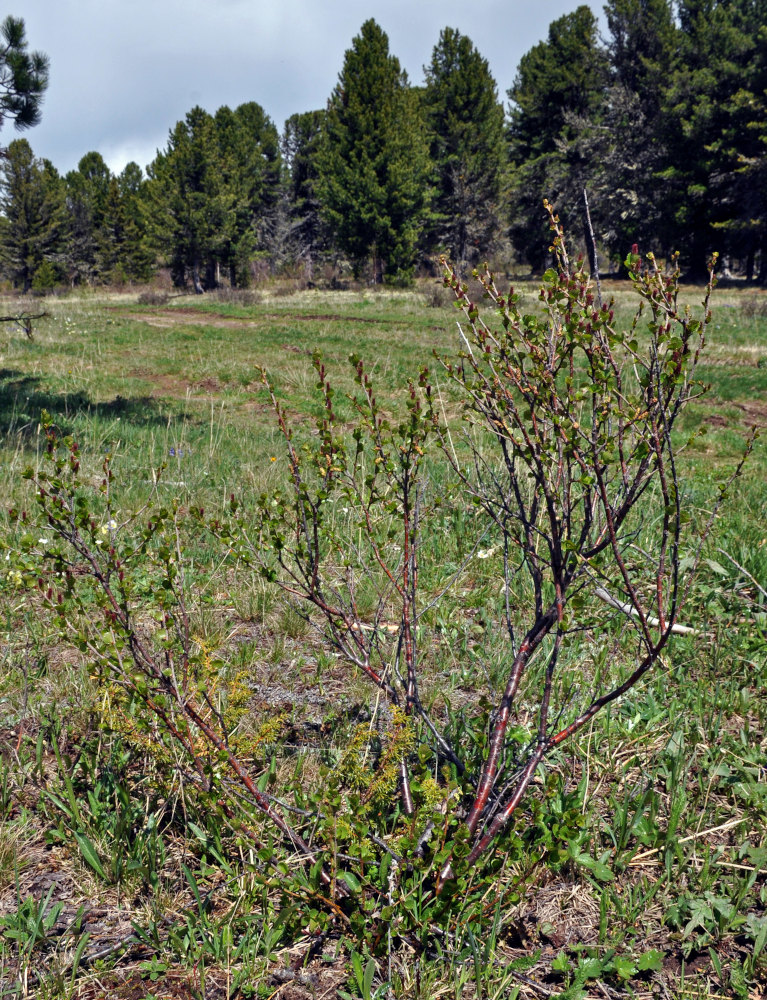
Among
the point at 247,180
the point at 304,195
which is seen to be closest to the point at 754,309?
the point at 247,180

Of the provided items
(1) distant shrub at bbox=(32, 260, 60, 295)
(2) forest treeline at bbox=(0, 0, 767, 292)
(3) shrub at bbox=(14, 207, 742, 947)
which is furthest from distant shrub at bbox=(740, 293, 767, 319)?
(1) distant shrub at bbox=(32, 260, 60, 295)

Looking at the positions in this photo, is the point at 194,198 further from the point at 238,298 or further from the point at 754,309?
the point at 754,309

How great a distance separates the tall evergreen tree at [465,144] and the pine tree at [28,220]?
2704cm

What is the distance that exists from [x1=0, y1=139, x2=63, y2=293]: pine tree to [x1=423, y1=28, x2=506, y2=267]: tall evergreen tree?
27043 millimetres

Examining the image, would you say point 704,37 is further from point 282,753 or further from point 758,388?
point 282,753

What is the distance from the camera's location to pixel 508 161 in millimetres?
47656

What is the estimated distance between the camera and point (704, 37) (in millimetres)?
38531

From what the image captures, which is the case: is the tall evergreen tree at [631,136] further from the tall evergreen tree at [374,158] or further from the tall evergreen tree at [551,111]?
the tall evergreen tree at [374,158]

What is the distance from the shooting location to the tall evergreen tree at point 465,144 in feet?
149

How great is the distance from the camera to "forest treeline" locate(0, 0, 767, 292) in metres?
36.9

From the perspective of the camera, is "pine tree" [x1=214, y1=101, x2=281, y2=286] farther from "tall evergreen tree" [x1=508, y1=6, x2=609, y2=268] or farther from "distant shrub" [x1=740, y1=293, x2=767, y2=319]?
"distant shrub" [x1=740, y1=293, x2=767, y2=319]

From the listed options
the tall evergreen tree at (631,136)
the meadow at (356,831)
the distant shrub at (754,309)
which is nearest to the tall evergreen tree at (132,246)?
the tall evergreen tree at (631,136)

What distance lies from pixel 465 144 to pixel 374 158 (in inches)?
347

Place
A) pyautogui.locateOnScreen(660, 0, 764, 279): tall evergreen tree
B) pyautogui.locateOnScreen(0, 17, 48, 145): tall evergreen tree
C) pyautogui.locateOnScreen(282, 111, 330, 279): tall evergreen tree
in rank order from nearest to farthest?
pyautogui.locateOnScreen(0, 17, 48, 145): tall evergreen tree
pyautogui.locateOnScreen(660, 0, 764, 279): tall evergreen tree
pyautogui.locateOnScreen(282, 111, 330, 279): tall evergreen tree
